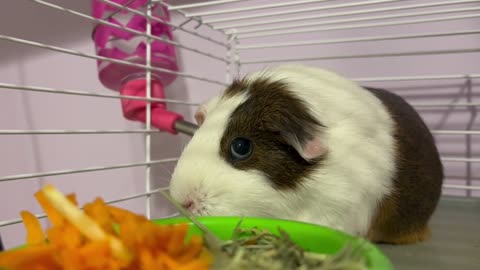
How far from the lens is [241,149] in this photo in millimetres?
880

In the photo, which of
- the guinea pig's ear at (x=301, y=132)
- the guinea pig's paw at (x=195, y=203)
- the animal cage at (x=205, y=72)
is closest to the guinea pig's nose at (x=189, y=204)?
the guinea pig's paw at (x=195, y=203)

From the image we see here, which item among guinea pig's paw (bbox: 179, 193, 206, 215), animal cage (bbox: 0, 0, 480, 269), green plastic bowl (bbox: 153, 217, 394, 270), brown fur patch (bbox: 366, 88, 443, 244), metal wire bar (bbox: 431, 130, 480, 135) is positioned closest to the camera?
green plastic bowl (bbox: 153, 217, 394, 270)

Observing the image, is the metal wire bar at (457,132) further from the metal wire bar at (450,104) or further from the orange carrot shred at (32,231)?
the orange carrot shred at (32,231)

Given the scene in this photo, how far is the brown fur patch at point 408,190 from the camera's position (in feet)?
3.17

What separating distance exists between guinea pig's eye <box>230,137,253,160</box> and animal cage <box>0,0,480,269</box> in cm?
40

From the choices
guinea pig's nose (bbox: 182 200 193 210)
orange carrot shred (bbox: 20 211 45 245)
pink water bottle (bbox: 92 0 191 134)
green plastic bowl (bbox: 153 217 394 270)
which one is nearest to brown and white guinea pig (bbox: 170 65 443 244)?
guinea pig's nose (bbox: 182 200 193 210)

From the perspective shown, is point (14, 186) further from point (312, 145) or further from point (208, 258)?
point (208, 258)

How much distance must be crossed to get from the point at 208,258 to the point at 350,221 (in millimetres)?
569

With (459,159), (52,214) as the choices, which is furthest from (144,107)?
(459,159)

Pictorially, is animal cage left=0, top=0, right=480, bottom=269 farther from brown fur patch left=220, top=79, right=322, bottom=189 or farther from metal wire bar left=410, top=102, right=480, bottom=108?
brown fur patch left=220, top=79, right=322, bottom=189

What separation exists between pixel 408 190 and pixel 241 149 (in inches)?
16.3

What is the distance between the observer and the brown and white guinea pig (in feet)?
2.76

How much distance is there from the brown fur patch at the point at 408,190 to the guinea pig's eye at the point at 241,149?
0.33 metres

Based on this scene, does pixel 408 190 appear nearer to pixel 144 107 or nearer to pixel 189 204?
pixel 189 204
